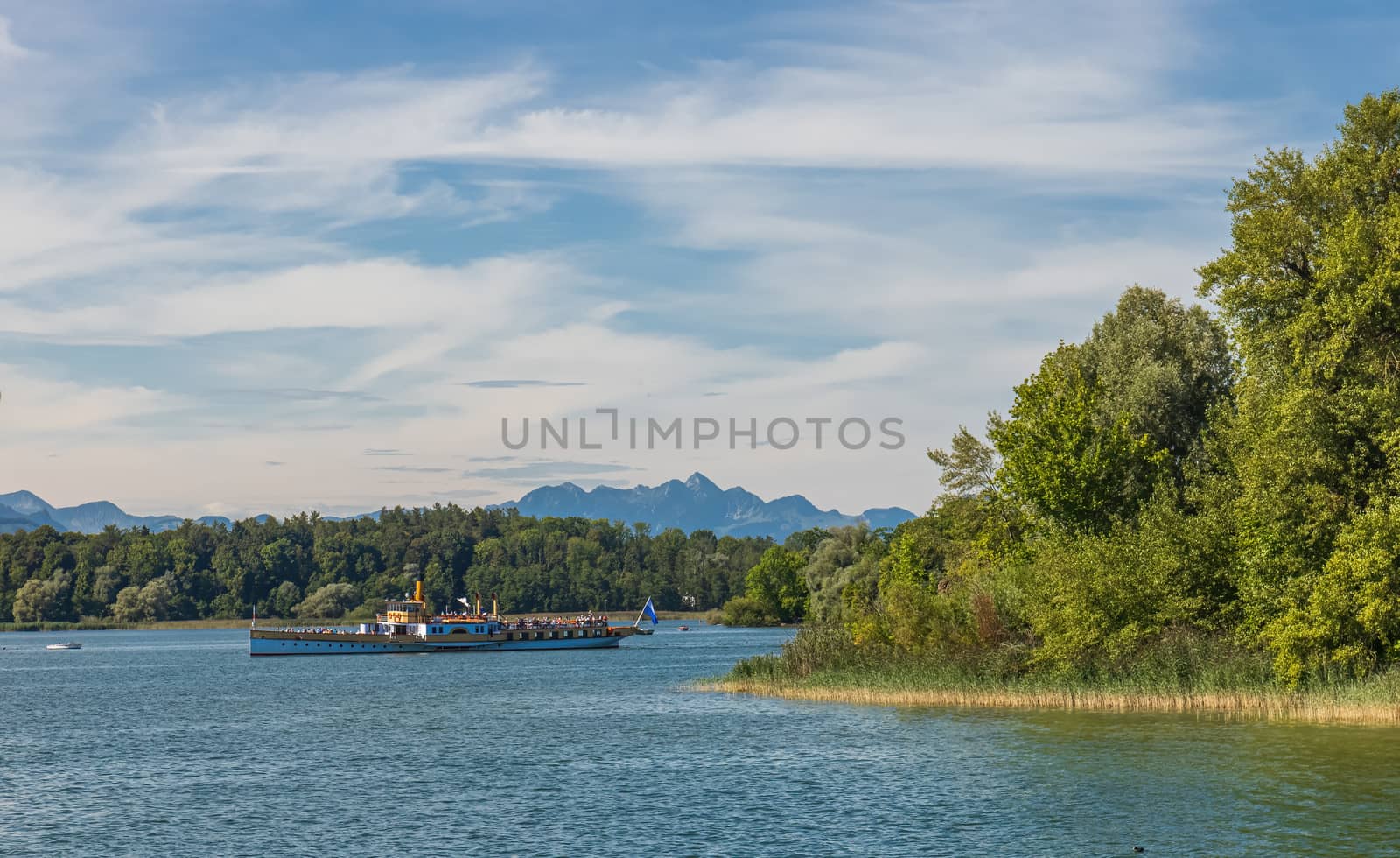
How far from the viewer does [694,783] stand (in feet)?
135

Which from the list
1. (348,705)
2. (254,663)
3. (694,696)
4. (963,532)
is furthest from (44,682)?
(963,532)

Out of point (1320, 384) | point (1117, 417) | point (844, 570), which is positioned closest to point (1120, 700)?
point (1320, 384)

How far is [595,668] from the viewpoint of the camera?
109688mm

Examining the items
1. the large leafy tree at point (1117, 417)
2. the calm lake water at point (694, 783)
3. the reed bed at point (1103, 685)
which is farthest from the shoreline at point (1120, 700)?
the large leafy tree at point (1117, 417)

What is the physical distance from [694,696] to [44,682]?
202 ft

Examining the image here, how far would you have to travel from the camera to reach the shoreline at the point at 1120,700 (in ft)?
146

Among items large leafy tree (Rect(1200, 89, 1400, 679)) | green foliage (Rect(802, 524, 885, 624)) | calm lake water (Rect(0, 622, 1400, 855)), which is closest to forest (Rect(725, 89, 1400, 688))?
large leafy tree (Rect(1200, 89, 1400, 679))

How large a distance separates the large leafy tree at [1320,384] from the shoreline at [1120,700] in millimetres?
1614

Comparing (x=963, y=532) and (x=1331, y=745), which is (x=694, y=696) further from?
(x=1331, y=745)

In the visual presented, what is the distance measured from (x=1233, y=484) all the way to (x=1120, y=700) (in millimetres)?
10134

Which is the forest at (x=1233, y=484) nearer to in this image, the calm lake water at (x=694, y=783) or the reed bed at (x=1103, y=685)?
the reed bed at (x=1103, y=685)

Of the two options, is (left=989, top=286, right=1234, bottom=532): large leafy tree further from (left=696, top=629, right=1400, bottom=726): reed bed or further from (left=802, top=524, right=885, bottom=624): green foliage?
(left=802, top=524, right=885, bottom=624): green foliage

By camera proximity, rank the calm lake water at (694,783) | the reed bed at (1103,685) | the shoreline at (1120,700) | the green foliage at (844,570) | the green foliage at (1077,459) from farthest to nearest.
→ the green foliage at (844,570) < the green foliage at (1077,459) < the reed bed at (1103,685) < the shoreline at (1120,700) < the calm lake water at (694,783)

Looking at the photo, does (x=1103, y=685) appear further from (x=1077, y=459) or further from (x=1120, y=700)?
(x=1077, y=459)
